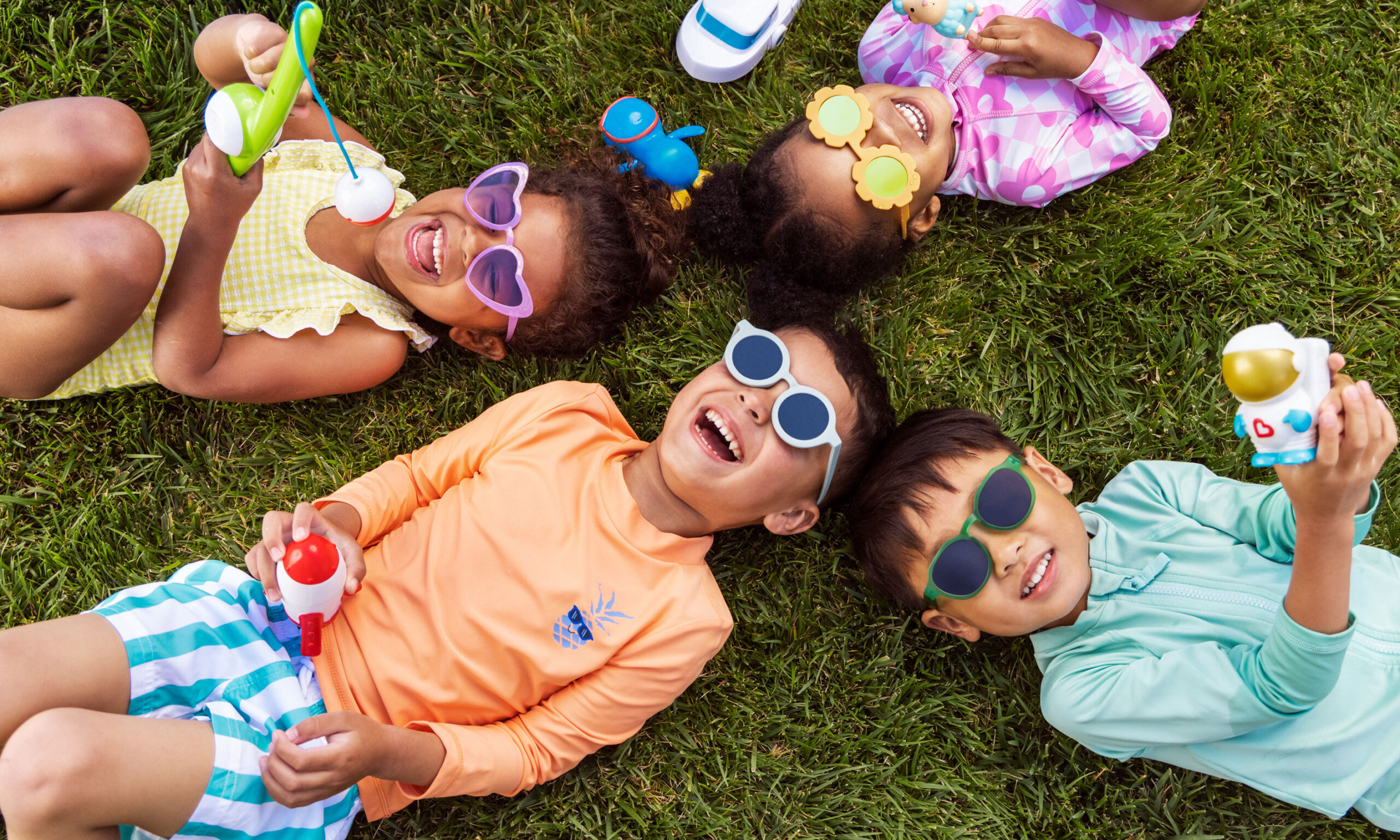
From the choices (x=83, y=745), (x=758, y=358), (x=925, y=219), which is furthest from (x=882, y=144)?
(x=83, y=745)

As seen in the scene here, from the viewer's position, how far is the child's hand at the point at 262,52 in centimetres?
255

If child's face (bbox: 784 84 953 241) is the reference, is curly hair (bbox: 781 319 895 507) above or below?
below

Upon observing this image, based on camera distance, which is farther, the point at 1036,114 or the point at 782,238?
the point at 1036,114

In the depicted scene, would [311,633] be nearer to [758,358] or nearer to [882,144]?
[758,358]

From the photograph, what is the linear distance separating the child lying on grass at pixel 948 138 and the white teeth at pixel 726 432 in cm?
57

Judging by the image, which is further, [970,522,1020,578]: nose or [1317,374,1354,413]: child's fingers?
[970,522,1020,578]: nose

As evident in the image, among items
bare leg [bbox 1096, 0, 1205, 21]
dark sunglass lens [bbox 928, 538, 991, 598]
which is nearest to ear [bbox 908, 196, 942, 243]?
bare leg [bbox 1096, 0, 1205, 21]

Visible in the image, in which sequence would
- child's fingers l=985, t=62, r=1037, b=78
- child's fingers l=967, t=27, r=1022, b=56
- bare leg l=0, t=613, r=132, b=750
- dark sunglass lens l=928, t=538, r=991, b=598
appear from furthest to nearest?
child's fingers l=985, t=62, r=1037, b=78, child's fingers l=967, t=27, r=1022, b=56, dark sunglass lens l=928, t=538, r=991, b=598, bare leg l=0, t=613, r=132, b=750

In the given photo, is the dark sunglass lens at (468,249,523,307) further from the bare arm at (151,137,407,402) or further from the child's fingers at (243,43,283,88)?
the child's fingers at (243,43,283,88)

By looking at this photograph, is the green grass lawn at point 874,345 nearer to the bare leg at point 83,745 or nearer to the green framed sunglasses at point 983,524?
the green framed sunglasses at point 983,524

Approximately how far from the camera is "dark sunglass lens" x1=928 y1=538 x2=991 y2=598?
8.88ft

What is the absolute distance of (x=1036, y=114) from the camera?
3287 millimetres

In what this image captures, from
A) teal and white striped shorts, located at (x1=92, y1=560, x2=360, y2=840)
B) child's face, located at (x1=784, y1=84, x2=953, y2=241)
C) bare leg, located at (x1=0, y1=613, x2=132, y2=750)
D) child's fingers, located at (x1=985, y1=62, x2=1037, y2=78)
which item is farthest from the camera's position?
child's fingers, located at (x1=985, y1=62, x2=1037, y2=78)

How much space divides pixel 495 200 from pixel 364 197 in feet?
1.49
